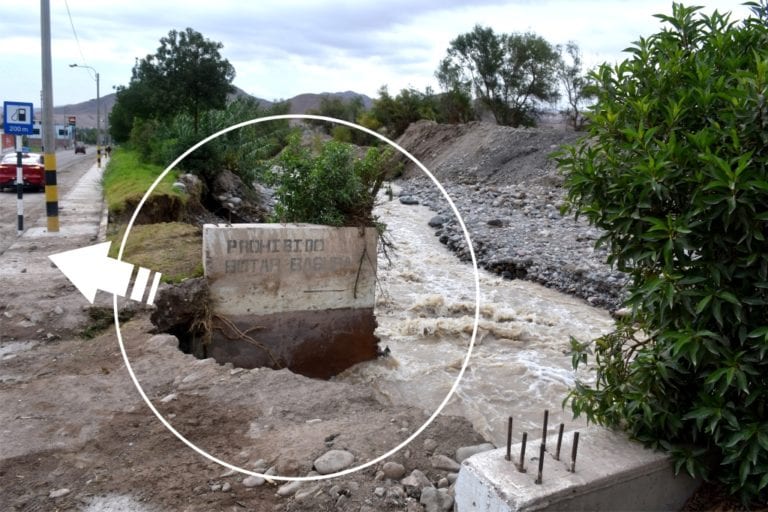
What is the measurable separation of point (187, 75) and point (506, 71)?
28646 millimetres

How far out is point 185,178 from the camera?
13.9m

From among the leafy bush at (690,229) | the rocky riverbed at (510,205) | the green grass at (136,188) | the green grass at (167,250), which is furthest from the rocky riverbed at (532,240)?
Answer: the green grass at (136,188)

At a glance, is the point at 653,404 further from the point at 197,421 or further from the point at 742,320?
the point at 197,421

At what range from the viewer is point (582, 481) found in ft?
10.2

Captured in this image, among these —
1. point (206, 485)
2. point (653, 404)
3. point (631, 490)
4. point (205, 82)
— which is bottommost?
point (206, 485)

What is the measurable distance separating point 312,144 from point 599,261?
7.49 meters

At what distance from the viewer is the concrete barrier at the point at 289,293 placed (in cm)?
665

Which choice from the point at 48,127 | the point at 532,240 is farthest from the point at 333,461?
the point at 532,240

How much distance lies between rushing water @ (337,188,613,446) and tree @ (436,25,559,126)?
32248 mm

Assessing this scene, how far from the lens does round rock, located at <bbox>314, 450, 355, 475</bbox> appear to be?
397 centimetres

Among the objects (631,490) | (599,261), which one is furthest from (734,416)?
(599,261)

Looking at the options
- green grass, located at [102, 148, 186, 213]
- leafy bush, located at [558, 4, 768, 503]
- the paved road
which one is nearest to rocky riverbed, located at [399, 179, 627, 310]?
leafy bush, located at [558, 4, 768, 503]
